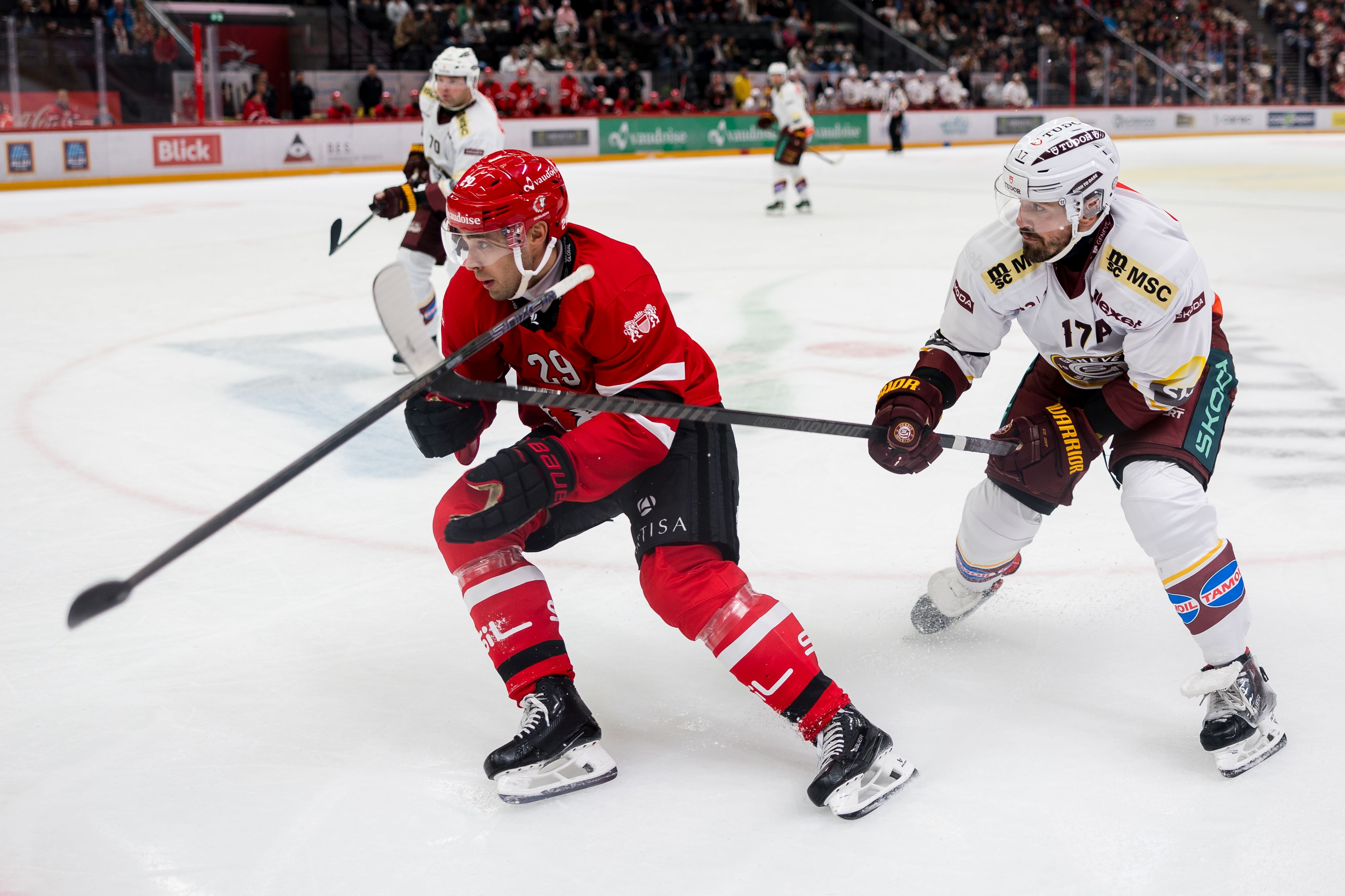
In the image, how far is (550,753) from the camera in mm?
1977

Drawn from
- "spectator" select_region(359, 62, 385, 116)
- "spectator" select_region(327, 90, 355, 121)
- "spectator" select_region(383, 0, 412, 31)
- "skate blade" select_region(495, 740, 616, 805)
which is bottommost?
"skate blade" select_region(495, 740, 616, 805)

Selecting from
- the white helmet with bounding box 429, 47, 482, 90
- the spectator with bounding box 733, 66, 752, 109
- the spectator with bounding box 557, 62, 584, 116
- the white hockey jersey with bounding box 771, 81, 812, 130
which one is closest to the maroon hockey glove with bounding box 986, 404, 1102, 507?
the white helmet with bounding box 429, 47, 482, 90

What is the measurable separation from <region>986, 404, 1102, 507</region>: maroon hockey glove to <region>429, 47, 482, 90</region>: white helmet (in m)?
3.34

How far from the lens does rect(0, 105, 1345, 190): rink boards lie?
13.0 m

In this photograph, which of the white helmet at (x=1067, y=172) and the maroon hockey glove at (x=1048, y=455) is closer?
the white helmet at (x=1067, y=172)

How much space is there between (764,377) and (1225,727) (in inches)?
115

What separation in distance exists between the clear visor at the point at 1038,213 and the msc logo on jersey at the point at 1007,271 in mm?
81

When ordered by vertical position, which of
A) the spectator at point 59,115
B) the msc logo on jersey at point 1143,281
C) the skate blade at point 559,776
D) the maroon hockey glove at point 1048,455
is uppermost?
the spectator at point 59,115

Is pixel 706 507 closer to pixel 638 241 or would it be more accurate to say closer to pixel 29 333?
pixel 29 333

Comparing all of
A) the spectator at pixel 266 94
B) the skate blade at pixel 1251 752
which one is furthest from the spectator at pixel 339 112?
the skate blade at pixel 1251 752

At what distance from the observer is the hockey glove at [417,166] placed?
5309 mm

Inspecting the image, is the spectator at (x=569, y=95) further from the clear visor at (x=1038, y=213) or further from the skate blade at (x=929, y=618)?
the clear visor at (x=1038, y=213)

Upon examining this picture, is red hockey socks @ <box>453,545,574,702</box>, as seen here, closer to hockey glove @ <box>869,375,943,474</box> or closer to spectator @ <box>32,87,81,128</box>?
hockey glove @ <box>869,375,943,474</box>

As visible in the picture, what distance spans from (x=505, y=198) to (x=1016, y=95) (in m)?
22.5
